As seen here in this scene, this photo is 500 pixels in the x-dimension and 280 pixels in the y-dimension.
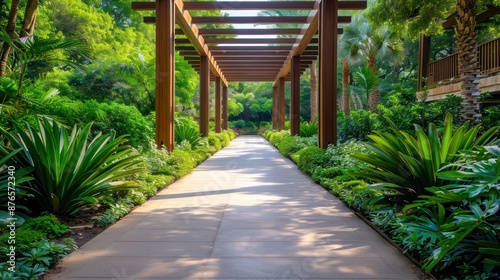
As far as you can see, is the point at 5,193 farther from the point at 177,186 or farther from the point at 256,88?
the point at 256,88

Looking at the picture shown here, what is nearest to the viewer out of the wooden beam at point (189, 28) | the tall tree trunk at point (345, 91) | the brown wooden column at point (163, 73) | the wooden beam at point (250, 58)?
the brown wooden column at point (163, 73)

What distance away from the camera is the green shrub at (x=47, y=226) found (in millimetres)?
3932

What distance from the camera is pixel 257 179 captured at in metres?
8.53

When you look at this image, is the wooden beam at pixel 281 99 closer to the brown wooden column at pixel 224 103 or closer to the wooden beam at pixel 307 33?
the brown wooden column at pixel 224 103

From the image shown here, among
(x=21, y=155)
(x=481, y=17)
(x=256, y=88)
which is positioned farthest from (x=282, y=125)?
(x=256, y=88)

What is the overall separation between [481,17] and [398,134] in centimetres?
1199

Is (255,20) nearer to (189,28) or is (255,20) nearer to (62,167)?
(189,28)

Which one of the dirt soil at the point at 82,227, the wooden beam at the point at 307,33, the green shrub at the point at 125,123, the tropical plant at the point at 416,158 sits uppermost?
the wooden beam at the point at 307,33

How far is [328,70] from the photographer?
9836 mm

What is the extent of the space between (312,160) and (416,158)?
468 cm

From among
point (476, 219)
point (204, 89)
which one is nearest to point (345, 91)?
point (204, 89)

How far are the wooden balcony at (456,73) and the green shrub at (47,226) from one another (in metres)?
10.6

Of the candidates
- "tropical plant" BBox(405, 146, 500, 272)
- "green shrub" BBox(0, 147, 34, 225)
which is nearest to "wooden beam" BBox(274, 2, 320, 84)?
"green shrub" BBox(0, 147, 34, 225)

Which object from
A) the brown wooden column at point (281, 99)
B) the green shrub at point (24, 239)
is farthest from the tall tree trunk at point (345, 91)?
the green shrub at point (24, 239)
